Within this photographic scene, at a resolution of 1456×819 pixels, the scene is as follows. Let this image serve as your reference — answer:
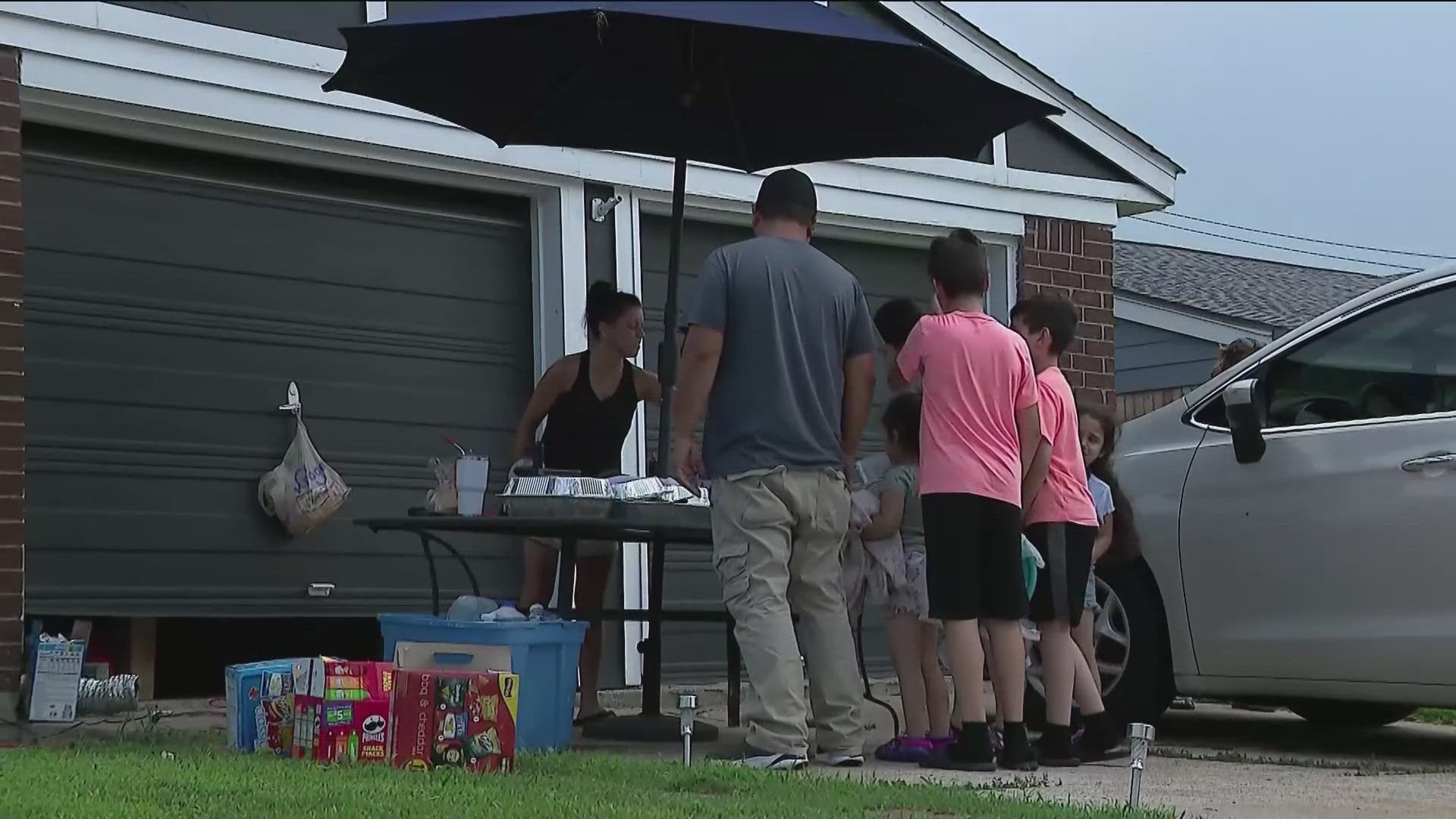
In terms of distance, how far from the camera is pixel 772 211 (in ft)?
18.6

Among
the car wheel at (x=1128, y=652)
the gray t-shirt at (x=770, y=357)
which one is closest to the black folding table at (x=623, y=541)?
the gray t-shirt at (x=770, y=357)

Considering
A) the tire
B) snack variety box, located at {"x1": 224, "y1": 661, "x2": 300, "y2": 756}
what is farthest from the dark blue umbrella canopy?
the tire

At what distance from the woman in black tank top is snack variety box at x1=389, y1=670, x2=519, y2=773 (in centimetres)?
190

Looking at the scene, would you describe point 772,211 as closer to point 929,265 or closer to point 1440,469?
point 929,265

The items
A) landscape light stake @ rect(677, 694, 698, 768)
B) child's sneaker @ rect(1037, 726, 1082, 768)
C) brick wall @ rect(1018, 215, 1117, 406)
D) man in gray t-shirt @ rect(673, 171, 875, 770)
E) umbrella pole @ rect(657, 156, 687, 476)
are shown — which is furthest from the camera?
brick wall @ rect(1018, 215, 1117, 406)

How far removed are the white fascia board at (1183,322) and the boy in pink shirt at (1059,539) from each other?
10809 millimetres

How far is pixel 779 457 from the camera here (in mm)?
5461

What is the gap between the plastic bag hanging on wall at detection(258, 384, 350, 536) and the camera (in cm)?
776

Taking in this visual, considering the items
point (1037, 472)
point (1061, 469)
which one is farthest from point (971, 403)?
point (1061, 469)

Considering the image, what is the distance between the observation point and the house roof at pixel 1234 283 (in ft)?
56.1

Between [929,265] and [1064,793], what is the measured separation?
5.54 ft

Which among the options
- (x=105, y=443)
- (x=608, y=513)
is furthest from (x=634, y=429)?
(x=608, y=513)

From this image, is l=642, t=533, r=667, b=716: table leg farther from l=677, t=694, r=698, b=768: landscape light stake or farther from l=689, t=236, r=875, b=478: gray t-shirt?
l=677, t=694, r=698, b=768: landscape light stake

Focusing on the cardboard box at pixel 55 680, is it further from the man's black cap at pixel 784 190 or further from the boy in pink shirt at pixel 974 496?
the boy in pink shirt at pixel 974 496
